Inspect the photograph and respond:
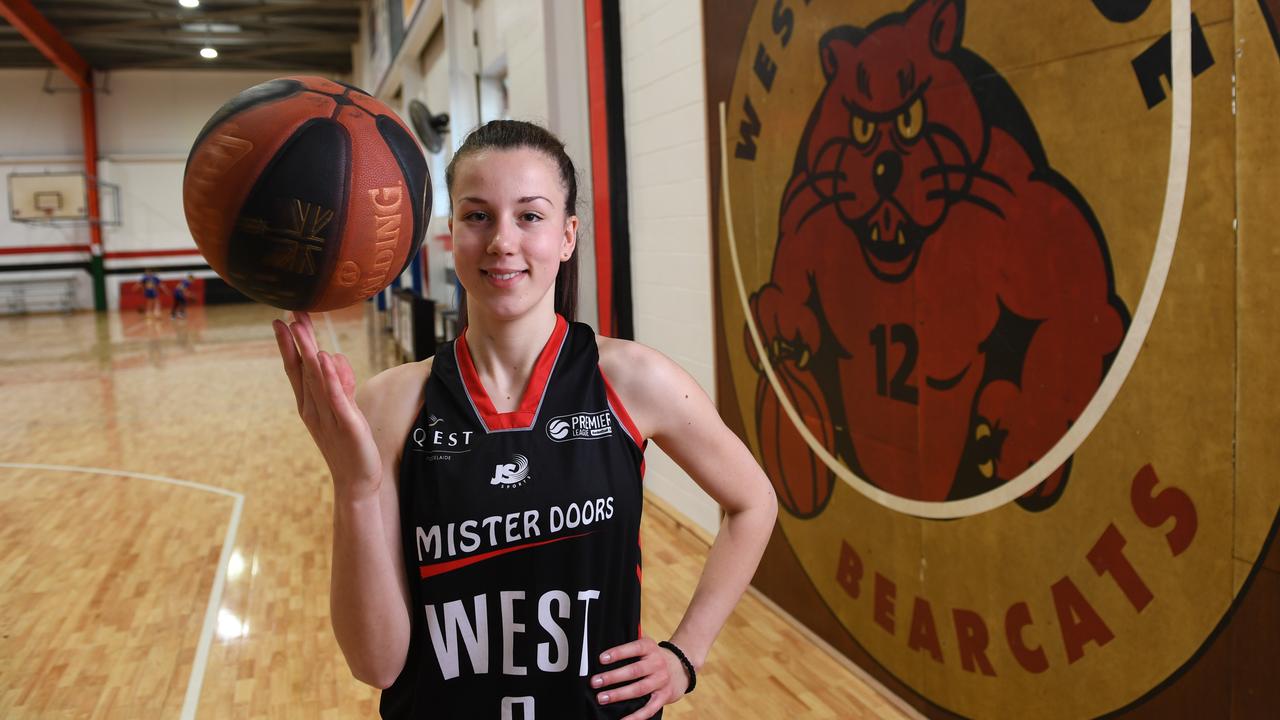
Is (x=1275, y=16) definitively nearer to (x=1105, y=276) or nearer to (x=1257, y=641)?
(x=1105, y=276)

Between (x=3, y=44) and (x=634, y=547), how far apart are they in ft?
64.7

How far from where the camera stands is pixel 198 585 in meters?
3.62

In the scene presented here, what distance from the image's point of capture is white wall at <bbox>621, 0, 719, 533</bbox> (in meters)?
3.66

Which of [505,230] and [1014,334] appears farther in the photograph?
[1014,334]

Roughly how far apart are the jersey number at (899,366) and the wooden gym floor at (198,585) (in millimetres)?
839

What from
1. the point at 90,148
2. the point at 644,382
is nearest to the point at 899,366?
the point at 644,382

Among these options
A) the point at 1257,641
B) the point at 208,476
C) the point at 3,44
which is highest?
the point at 3,44

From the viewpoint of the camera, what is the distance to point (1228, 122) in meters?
1.54

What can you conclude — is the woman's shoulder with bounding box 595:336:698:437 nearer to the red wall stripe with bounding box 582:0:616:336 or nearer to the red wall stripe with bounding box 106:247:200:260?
the red wall stripe with bounding box 582:0:616:336

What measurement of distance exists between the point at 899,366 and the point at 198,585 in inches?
110

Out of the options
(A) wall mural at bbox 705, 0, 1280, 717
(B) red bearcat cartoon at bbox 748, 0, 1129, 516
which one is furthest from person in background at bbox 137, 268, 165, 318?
(B) red bearcat cartoon at bbox 748, 0, 1129, 516

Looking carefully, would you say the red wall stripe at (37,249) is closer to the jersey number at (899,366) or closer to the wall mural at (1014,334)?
the wall mural at (1014,334)

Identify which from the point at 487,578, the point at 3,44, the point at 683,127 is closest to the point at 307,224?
the point at 487,578

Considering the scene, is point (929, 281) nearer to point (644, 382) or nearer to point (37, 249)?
point (644, 382)
